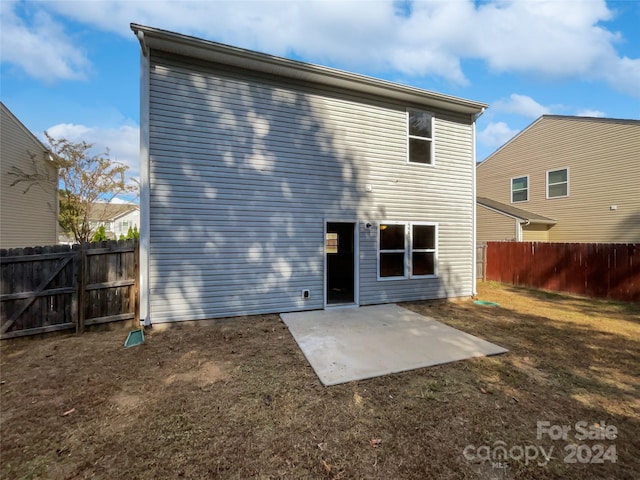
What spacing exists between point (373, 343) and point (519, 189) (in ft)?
48.0

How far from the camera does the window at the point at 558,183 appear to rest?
1273 centimetres

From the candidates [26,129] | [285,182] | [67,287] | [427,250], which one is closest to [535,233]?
[427,250]

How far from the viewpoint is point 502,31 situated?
27.7 ft

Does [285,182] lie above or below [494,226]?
above

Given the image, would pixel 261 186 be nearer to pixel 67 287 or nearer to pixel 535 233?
pixel 67 287

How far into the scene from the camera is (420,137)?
7.22 meters

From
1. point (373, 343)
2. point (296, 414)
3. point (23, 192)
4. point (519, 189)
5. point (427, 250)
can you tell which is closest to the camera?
point (296, 414)

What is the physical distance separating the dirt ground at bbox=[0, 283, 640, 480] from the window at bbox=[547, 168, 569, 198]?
36.2ft

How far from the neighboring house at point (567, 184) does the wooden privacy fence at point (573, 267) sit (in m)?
3.02

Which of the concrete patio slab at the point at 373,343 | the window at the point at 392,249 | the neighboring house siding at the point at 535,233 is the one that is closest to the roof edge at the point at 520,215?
the neighboring house siding at the point at 535,233

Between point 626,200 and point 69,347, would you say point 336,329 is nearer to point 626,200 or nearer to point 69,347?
point 69,347

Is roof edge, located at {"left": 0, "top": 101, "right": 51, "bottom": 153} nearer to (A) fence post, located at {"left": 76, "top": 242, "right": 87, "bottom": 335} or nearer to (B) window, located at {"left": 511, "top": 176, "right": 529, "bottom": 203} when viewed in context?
(A) fence post, located at {"left": 76, "top": 242, "right": 87, "bottom": 335}

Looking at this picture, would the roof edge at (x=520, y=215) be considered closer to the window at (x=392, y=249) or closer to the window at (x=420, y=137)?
the window at (x=420, y=137)

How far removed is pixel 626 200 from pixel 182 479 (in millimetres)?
16258
